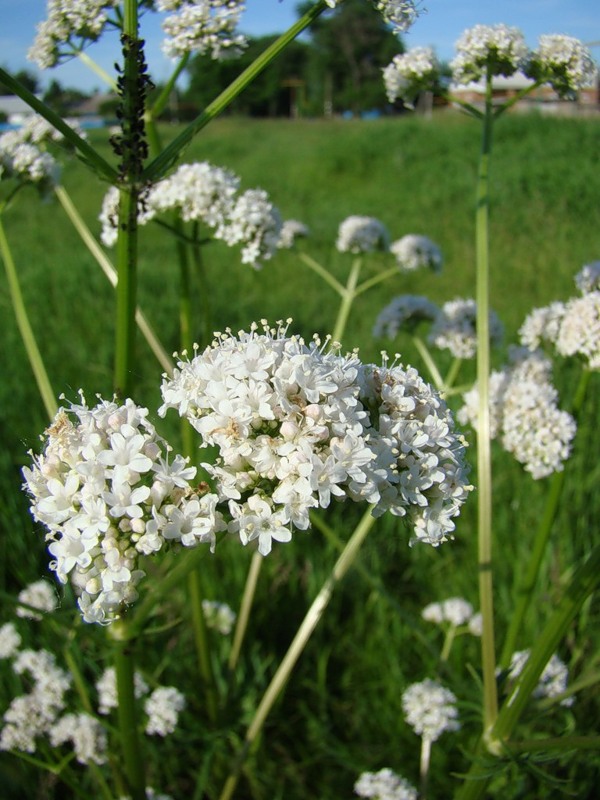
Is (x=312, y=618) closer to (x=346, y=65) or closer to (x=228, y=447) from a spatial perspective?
(x=228, y=447)

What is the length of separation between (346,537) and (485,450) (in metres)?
1.84

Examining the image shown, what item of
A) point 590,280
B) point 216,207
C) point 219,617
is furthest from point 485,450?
point 219,617

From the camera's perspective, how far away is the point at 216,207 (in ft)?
8.12

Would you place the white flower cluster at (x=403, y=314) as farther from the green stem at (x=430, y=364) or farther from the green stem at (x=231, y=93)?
the green stem at (x=231, y=93)

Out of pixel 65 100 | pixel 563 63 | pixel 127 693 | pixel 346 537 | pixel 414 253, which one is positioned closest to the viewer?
pixel 127 693

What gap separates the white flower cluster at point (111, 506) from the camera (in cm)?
110

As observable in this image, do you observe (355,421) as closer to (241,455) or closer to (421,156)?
(241,455)

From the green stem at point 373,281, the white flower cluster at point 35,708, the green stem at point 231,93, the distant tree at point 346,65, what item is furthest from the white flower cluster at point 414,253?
the distant tree at point 346,65

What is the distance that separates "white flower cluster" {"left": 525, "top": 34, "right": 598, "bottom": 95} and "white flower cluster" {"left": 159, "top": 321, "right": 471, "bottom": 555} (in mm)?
1542

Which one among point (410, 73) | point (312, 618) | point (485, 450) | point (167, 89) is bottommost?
point (312, 618)

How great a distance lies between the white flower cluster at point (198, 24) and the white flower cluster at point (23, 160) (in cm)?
69

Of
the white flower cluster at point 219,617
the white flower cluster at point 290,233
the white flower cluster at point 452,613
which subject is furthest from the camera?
the white flower cluster at point 290,233

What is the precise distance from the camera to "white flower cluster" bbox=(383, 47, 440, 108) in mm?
2379

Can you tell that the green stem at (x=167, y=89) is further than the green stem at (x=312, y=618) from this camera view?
No
